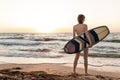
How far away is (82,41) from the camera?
7.79 metres

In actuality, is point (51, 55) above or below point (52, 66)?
below

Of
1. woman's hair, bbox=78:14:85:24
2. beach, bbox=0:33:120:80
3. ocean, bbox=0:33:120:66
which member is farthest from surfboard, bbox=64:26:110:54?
ocean, bbox=0:33:120:66

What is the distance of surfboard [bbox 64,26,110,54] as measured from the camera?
25.3 feet

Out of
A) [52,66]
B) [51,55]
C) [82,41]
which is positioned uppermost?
[82,41]

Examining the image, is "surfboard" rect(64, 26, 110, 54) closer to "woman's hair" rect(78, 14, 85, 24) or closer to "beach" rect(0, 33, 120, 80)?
"woman's hair" rect(78, 14, 85, 24)

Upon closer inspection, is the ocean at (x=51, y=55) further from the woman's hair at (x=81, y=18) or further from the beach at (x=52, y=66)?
the woman's hair at (x=81, y=18)

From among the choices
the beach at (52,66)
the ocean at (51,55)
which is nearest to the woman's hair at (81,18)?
the beach at (52,66)

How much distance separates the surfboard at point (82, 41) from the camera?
7.71 m

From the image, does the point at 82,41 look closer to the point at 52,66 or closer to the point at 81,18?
the point at 81,18

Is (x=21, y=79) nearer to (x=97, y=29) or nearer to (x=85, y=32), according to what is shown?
(x=85, y=32)

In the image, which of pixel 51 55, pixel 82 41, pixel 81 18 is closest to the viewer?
pixel 81 18

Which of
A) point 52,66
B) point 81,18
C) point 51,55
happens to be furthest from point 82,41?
point 51,55

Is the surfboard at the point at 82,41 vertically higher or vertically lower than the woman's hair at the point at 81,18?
lower

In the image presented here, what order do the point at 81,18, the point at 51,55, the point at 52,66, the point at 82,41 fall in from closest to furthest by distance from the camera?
the point at 81,18 < the point at 82,41 < the point at 52,66 < the point at 51,55
